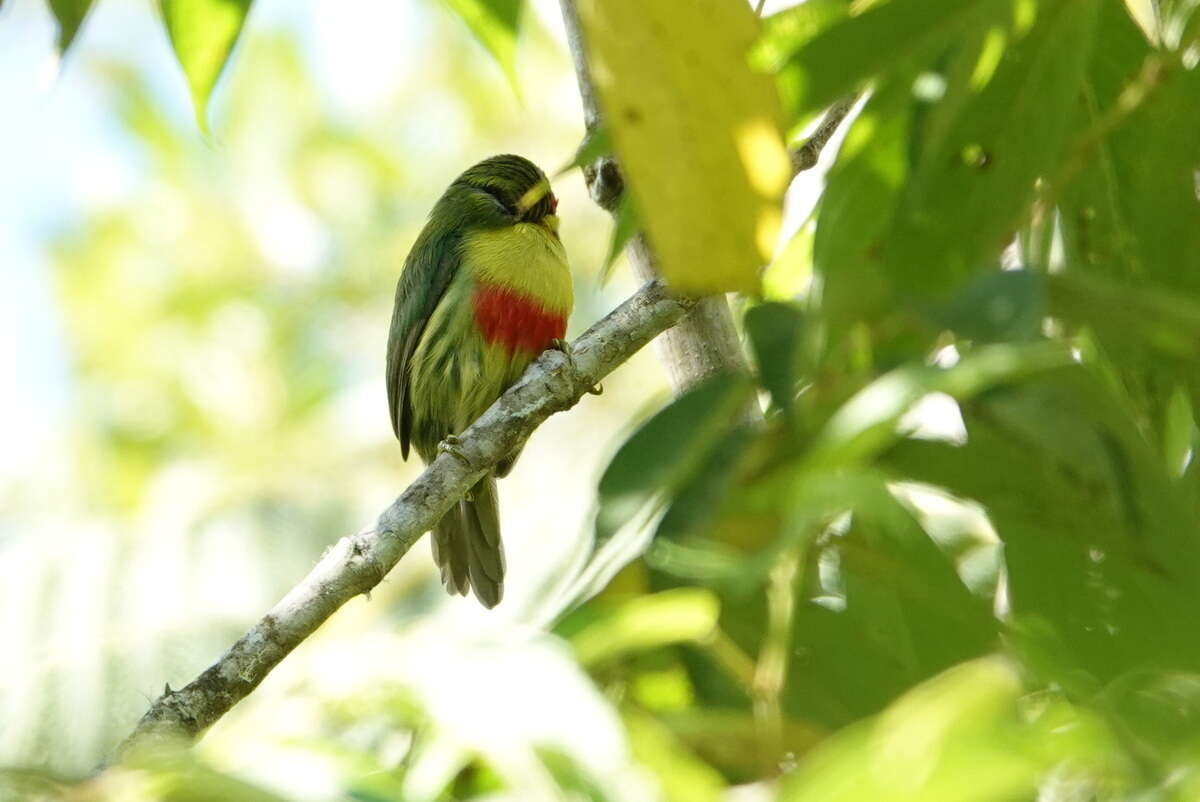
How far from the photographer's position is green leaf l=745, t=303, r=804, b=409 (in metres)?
0.96

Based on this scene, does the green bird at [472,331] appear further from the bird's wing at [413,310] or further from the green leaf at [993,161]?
the green leaf at [993,161]

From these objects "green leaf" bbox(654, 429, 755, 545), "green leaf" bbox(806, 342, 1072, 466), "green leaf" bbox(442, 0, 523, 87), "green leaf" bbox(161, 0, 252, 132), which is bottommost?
"green leaf" bbox(654, 429, 755, 545)

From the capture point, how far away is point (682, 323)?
254cm

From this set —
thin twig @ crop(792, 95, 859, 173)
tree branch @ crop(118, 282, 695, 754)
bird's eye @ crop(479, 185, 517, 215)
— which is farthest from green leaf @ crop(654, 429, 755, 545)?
bird's eye @ crop(479, 185, 517, 215)

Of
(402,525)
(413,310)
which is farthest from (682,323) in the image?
(413,310)

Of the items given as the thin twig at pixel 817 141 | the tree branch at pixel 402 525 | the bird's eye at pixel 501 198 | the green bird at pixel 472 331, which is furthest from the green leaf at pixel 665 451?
the bird's eye at pixel 501 198

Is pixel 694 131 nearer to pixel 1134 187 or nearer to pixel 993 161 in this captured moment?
pixel 993 161

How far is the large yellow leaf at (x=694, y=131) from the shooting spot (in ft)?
3.22

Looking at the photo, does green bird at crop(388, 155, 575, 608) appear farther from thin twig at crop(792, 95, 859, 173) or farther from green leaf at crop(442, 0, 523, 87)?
green leaf at crop(442, 0, 523, 87)

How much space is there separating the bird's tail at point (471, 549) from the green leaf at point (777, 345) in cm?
384

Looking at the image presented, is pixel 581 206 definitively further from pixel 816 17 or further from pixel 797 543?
pixel 797 543

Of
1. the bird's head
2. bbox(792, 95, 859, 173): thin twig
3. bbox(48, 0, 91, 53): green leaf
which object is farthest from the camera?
the bird's head

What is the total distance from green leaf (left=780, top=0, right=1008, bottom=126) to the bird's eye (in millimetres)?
4087

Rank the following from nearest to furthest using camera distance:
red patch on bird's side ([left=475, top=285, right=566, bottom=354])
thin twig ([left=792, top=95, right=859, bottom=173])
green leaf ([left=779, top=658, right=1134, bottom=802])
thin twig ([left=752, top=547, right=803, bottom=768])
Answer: green leaf ([left=779, top=658, right=1134, bottom=802]) → thin twig ([left=752, top=547, right=803, bottom=768]) → thin twig ([left=792, top=95, right=859, bottom=173]) → red patch on bird's side ([left=475, top=285, right=566, bottom=354])
